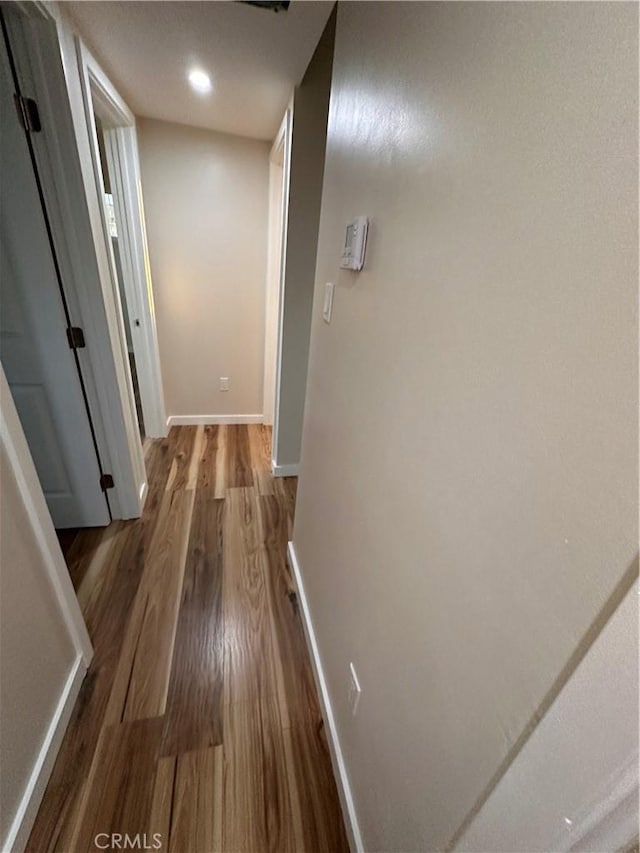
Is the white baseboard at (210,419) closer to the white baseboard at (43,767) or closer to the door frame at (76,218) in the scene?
the door frame at (76,218)

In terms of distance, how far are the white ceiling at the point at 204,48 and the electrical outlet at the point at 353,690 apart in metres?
1.99

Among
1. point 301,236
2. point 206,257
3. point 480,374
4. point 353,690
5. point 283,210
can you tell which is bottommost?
point 353,690

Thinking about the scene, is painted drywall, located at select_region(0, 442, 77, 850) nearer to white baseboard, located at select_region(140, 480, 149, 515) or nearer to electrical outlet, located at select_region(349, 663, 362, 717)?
electrical outlet, located at select_region(349, 663, 362, 717)

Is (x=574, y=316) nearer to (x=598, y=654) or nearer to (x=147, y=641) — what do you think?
(x=598, y=654)

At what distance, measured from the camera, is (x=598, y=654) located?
0.99 ft

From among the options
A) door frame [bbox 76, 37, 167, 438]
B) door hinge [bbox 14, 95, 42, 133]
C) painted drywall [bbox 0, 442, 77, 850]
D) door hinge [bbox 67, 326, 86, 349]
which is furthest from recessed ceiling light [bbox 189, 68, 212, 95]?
painted drywall [bbox 0, 442, 77, 850]

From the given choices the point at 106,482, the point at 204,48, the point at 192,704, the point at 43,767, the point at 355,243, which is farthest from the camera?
the point at 106,482

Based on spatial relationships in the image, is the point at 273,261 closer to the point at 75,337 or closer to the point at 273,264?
the point at 273,264

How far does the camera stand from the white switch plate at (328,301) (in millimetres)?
1059

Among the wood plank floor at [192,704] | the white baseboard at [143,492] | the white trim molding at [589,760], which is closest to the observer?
the white trim molding at [589,760]

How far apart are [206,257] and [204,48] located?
122cm

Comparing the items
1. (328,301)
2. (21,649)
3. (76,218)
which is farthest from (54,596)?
(76,218)

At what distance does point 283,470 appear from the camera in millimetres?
2441

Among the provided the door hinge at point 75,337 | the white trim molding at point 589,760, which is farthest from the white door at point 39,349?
the white trim molding at point 589,760
